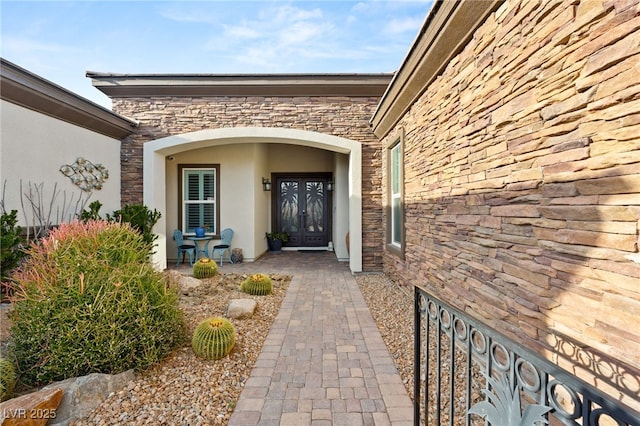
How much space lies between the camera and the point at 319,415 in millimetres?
2213

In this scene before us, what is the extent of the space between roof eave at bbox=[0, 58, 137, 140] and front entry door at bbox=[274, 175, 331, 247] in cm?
557

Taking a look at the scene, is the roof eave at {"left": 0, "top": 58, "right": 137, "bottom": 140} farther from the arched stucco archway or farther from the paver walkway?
the paver walkway

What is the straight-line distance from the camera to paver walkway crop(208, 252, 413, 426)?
2.21 m

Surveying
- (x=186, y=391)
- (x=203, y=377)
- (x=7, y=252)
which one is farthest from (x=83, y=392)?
(x=7, y=252)

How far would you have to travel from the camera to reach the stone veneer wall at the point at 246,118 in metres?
6.99

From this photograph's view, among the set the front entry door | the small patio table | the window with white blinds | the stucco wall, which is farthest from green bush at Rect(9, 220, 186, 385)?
the front entry door

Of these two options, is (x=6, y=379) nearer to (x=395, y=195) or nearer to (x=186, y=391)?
(x=186, y=391)

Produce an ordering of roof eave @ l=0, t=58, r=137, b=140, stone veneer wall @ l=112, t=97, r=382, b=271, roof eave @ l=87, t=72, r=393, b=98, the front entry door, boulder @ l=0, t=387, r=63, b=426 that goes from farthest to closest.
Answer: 1. the front entry door
2. stone veneer wall @ l=112, t=97, r=382, b=271
3. roof eave @ l=87, t=72, r=393, b=98
4. roof eave @ l=0, t=58, r=137, b=140
5. boulder @ l=0, t=387, r=63, b=426

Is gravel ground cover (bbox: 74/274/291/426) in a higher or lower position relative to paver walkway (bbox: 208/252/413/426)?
higher

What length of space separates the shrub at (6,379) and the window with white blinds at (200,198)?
242 inches

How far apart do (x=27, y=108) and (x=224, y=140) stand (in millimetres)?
3350

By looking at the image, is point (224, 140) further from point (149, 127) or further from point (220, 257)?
point (220, 257)

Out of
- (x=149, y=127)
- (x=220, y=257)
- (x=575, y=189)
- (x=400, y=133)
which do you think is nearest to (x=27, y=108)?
(x=149, y=127)

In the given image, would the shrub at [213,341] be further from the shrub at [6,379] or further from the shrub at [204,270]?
the shrub at [204,270]
